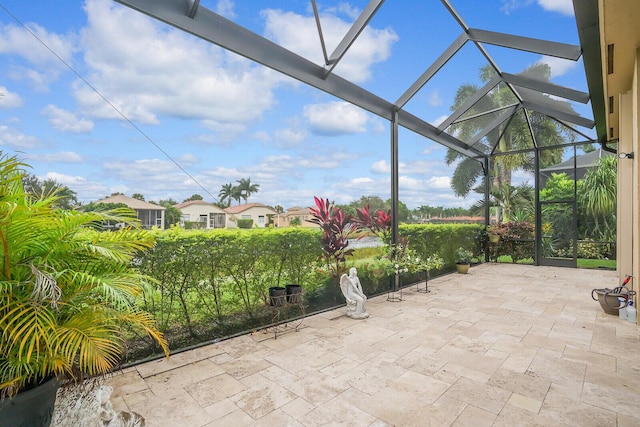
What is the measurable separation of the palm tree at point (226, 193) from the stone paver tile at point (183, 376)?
1.64 meters

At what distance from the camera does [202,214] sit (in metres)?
3.39

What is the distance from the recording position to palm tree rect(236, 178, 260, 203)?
3.62 meters

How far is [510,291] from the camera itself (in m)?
6.02

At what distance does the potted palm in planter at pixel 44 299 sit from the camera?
1478 millimetres

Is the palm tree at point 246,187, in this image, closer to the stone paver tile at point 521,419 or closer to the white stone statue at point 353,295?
the white stone statue at point 353,295

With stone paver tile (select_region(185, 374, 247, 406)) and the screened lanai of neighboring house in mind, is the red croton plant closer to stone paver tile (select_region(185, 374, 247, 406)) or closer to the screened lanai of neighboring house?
the screened lanai of neighboring house

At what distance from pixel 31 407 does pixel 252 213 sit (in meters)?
2.56

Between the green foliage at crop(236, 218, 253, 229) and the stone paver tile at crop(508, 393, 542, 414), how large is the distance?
2990 mm

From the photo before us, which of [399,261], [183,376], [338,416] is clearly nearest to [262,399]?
[338,416]

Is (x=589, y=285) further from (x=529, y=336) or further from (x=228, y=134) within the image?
(x=228, y=134)

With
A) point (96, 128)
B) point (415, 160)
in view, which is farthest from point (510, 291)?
point (96, 128)

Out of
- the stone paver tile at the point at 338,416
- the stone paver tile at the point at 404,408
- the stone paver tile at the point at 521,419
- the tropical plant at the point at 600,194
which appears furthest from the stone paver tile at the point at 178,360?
the tropical plant at the point at 600,194

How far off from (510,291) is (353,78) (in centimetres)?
483

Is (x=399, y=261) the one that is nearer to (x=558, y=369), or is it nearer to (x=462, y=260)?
(x=558, y=369)
